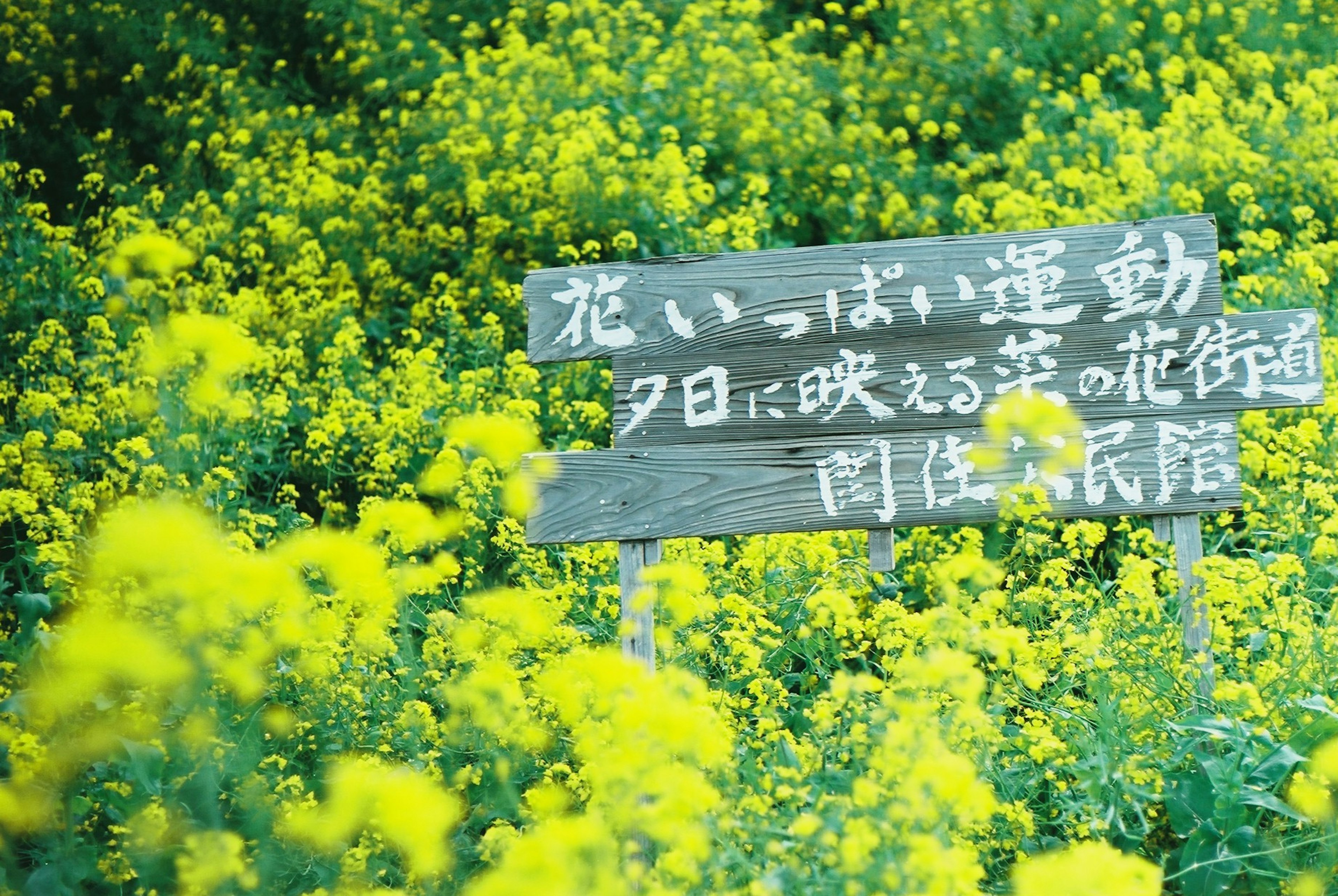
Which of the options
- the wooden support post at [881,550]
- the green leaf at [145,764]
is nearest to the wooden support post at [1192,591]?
the wooden support post at [881,550]

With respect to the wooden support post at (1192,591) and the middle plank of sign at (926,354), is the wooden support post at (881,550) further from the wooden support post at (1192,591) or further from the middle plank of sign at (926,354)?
the wooden support post at (1192,591)

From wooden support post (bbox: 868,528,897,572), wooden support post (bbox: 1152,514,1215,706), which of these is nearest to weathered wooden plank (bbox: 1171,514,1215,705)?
wooden support post (bbox: 1152,514,1215,706)

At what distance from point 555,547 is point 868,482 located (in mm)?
1216

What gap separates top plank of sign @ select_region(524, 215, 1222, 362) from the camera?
2.86 metres

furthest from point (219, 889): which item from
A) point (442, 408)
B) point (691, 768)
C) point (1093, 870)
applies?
point (442, 408)

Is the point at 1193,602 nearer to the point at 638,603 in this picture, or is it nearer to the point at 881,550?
the point at 881,550

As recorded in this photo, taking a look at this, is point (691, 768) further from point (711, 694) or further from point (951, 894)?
point (711, 694)

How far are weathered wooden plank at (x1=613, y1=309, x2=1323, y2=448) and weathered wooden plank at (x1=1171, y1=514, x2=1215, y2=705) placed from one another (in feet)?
0.91

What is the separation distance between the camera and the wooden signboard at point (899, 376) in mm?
2809

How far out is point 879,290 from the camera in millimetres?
2885

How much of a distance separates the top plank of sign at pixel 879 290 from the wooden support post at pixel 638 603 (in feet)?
1.54

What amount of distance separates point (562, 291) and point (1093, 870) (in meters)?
1.81

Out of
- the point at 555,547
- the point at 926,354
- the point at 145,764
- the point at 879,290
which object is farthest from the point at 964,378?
the point at 145,764

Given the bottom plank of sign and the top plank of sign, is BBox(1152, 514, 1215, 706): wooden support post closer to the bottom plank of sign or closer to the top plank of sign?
the bottom plank of sign
